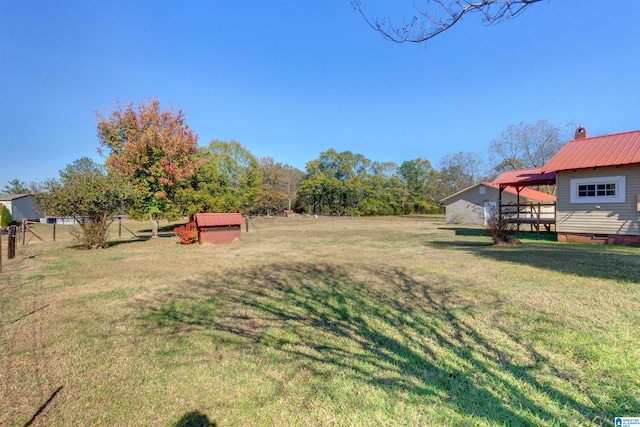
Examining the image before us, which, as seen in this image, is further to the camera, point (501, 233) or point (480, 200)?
point (480, 200)

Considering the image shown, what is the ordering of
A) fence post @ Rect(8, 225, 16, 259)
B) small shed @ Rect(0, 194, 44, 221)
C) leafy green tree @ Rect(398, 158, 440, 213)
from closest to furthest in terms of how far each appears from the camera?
fence post @ Rect(8, 225, 16, 259) < small shed @ Rect(0, 194, 44, 221) < leafy green tree @ Rect(398, 158, 440, 213)

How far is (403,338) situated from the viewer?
3379 millimetres

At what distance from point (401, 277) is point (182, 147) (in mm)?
14086

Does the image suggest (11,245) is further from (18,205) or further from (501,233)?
(18,205)

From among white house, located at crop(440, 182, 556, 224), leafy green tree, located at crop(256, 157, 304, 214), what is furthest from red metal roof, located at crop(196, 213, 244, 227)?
leafy green tree, located at crop(256, 157, 304, 214)

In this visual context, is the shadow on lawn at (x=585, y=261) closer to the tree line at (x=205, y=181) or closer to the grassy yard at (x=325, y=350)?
the grassy yard at (x=325, y=350)

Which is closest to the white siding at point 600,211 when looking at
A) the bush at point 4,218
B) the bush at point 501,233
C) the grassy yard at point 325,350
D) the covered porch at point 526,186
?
the covered porch at point 526,186

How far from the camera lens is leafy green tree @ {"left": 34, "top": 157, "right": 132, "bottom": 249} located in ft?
35.1

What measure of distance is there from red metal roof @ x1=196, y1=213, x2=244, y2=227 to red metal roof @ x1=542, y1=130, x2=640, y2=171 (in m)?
13.8

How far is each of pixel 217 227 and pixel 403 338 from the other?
37.0 ft

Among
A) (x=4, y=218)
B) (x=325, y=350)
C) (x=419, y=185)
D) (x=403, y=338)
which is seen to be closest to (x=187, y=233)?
(x=325, y=350)

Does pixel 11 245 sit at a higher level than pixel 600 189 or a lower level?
lower

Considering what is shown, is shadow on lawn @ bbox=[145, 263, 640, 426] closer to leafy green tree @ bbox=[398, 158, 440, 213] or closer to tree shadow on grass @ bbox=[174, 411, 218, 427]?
tree shadow on grass @ bbox=[174, 411, 218, 427]

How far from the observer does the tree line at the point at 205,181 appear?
11.7 m
